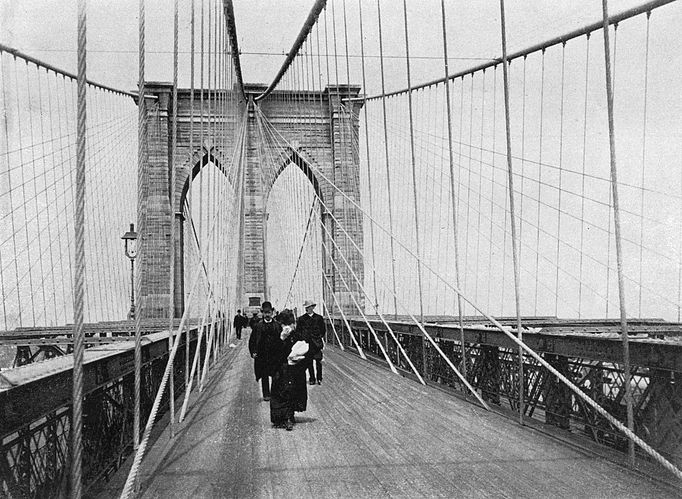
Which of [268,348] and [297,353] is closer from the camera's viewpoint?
[297,353]

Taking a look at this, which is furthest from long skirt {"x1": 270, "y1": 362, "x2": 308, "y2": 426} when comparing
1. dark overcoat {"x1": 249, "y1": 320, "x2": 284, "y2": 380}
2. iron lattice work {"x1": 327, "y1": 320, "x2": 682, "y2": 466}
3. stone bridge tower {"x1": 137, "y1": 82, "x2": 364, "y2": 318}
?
stone bridge tower {"x1": 137, "y1": 82, "x2": 364, "y2": 318}

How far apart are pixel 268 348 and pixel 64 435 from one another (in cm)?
311

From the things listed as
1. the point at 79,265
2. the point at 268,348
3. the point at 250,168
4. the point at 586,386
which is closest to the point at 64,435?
the point at 79,265

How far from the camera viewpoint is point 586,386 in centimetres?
576

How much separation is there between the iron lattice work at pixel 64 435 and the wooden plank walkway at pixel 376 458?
265 mm

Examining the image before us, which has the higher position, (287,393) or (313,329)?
(313,329)

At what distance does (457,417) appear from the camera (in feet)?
18.9

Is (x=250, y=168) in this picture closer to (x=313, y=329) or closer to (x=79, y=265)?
(x=313, y=329)

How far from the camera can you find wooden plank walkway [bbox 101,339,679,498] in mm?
3543

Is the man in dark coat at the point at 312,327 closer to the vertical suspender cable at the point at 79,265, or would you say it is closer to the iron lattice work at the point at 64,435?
the iron lattice work at the point at 64,435

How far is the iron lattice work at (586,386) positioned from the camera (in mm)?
3953

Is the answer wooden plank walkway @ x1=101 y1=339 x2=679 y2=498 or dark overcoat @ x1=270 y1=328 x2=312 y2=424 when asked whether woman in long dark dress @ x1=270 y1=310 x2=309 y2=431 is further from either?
wooden plank walkway @ x1=101 y1=339 x2=679 y2=498

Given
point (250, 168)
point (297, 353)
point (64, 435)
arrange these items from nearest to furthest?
1. point (64, 435)
2. point (297, 353)
3. point (250, 168)

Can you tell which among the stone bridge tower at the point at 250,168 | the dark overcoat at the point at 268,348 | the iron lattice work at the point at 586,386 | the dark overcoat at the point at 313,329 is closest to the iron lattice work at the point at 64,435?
the dark overcoat at the point at 268,348
